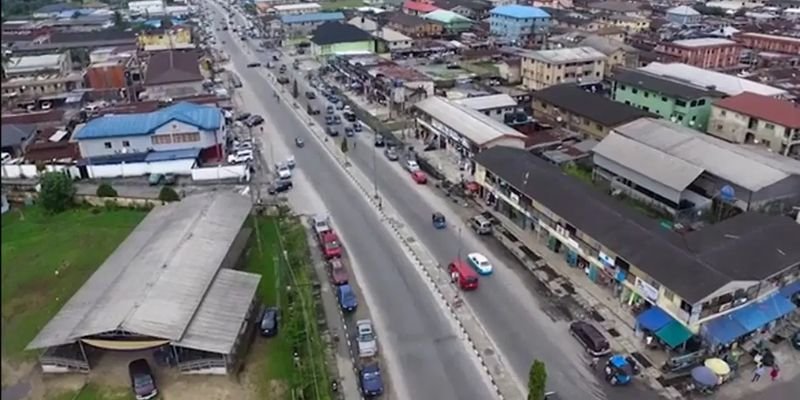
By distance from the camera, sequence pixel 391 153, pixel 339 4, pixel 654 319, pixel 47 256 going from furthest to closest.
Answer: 1. pixel 339 4
2. pixel 391 153
3. pixel 47 256
4. pixel 654 319

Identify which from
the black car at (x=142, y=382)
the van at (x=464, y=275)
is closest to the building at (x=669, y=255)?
the van at (x=464, y=275)

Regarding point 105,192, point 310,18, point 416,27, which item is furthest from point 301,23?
point 105,192

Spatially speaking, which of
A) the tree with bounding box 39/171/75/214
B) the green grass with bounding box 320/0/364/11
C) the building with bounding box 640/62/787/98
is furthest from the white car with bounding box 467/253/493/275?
the green grass with bounding box 320/0/364/11

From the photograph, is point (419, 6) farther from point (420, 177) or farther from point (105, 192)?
point (105, 192)

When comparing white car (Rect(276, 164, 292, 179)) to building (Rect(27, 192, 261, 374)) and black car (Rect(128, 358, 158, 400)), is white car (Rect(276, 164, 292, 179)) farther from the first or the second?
black car (Rect(128, 358, 158, 400))

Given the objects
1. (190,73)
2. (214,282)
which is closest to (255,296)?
(214,282)

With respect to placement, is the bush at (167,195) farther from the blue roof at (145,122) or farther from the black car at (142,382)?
the black car at (142,382)
